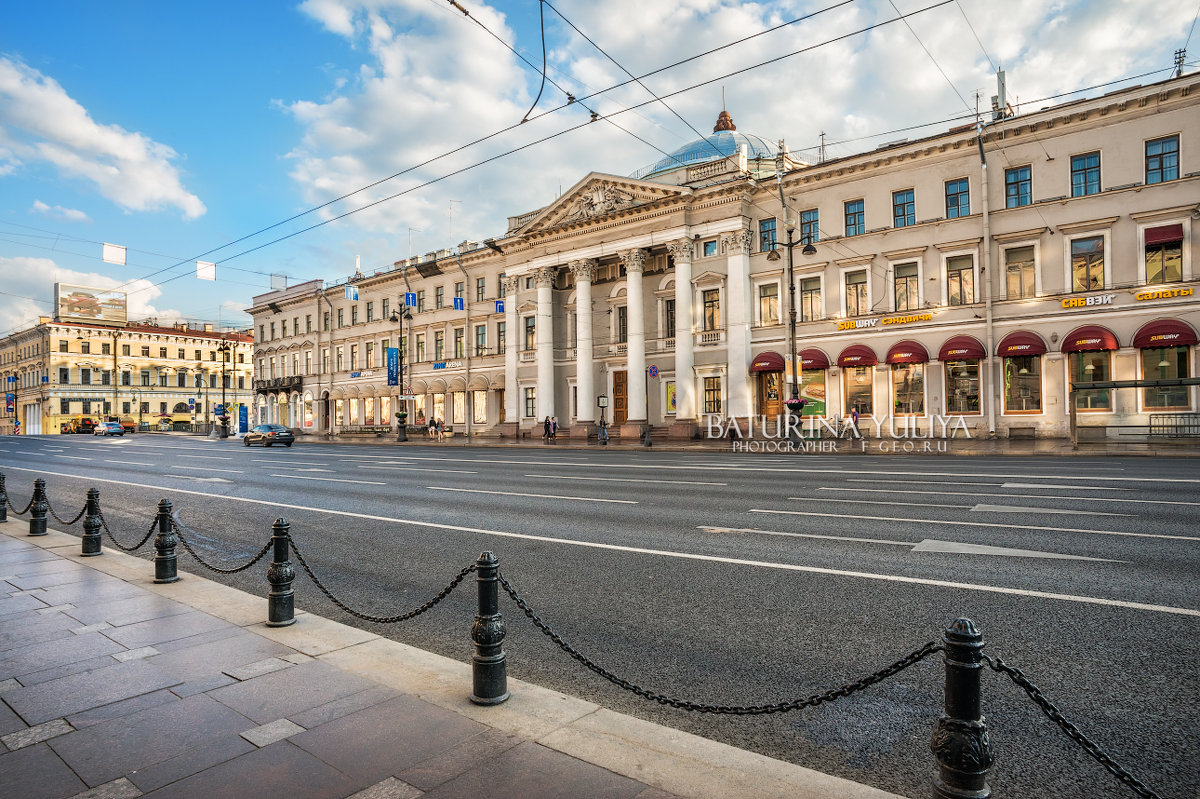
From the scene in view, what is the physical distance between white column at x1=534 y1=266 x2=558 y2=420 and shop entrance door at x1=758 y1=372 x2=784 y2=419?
1363 cm

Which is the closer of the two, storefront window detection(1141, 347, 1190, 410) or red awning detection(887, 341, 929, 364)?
storefront window detection(1141, 347, 1190, 410)

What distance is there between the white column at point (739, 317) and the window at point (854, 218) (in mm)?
5050

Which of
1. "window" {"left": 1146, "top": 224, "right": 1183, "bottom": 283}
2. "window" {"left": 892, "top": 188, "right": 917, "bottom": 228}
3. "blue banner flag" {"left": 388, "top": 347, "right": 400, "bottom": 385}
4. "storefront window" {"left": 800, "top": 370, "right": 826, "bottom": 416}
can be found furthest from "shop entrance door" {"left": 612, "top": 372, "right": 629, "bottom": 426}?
"window" {"left": 1146, "top": 224, "right": 1183, "bottom": 283}

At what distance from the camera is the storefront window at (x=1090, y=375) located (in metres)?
27.2

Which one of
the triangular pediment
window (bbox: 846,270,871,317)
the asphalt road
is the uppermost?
the triangular pediment

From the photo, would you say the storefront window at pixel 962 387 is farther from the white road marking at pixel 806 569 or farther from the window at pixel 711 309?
the white road marking at pixel 806 569

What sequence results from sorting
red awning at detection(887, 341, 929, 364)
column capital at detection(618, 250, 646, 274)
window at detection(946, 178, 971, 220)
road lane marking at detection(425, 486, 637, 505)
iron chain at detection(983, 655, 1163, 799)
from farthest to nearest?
column capital at detection(618, 250, 646, 274)
red awning at detection(887, 341, 929, 364)
window at detection(946, 178, 971, 220)
road lane marking at detection(425, 486, 637, 505)
iron chain at detection(983, 655, 1163, 799)

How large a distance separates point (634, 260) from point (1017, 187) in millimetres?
19226

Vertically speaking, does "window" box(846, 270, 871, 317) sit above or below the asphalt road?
above

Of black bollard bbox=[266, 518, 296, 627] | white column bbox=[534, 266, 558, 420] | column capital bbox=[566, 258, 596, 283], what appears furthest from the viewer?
white column bbox=[534, 266, 558, 420]

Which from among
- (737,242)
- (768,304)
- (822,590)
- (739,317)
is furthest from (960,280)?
(822,590)

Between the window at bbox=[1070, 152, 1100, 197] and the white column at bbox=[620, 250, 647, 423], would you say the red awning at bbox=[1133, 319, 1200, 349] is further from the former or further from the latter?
the white column at bbox=[620, 250, 647, 423]

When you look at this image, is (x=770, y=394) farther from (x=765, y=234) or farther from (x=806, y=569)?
(x=806, y=569)

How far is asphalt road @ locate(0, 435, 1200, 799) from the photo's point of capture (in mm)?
3758
